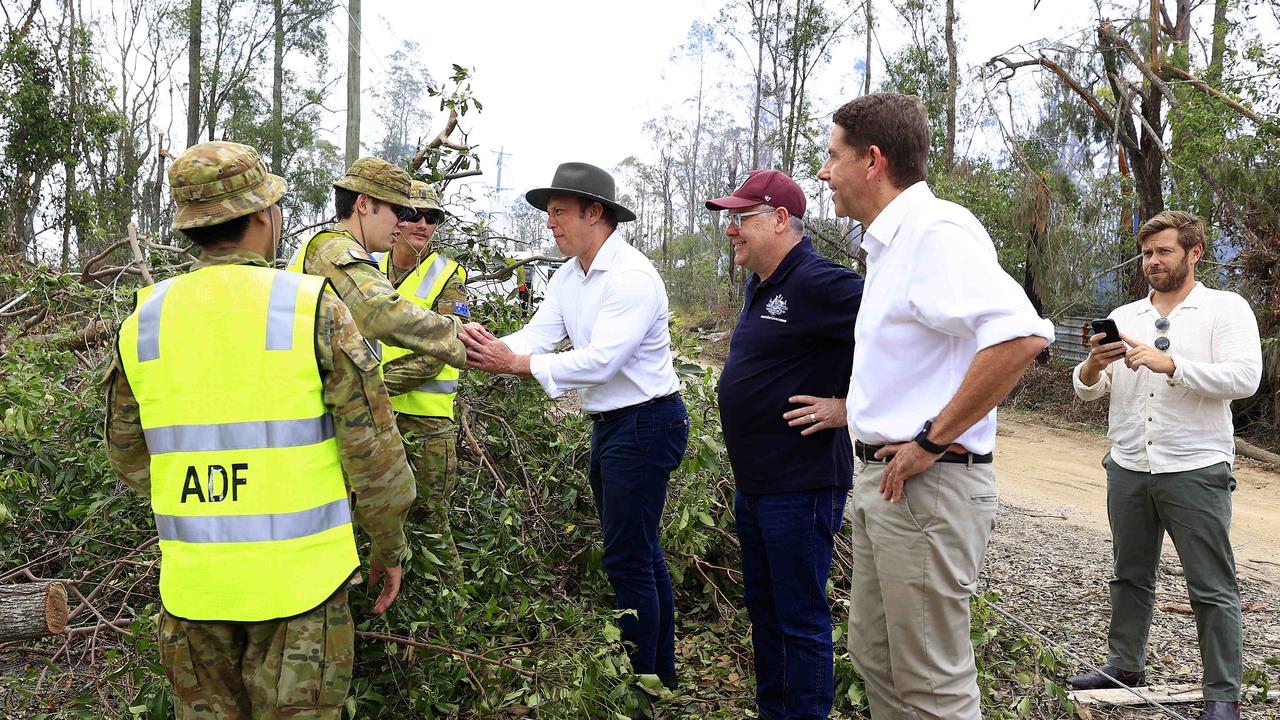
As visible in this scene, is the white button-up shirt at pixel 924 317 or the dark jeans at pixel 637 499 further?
the dark jeans at pixel 637 499

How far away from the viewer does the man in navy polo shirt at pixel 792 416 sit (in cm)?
287

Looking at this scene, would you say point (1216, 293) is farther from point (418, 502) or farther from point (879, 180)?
point (418, 502)

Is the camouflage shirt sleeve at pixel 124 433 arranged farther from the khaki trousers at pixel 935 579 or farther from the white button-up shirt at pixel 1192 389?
the white button-up shirt at pixel 1192 389

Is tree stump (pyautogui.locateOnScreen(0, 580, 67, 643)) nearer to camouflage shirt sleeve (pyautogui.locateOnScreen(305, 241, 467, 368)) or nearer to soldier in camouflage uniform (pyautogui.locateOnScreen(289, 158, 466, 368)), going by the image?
soldier in camouflage uniform (pyautogui.locateOnScreen(289, 158, 466, 368))

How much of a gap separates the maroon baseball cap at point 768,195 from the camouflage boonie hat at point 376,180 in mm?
1127

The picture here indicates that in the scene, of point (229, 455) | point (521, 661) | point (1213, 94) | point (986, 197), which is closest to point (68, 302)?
point (521, 661)

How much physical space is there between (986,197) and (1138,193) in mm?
2317

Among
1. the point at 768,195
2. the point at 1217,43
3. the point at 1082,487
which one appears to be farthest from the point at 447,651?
the point at 1217,43

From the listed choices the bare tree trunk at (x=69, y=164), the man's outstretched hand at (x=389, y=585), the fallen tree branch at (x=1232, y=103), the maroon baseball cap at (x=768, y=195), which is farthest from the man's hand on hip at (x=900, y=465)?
the bare tree trunk at (x=69, y=164)

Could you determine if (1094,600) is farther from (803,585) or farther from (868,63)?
(868,63)

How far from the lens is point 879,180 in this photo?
2.38m

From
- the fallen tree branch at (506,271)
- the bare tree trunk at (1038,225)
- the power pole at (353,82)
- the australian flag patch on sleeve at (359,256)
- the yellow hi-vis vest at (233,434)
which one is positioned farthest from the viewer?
the power pole at (353,82)

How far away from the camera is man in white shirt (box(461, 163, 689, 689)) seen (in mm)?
3195

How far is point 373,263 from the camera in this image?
2844 mm
